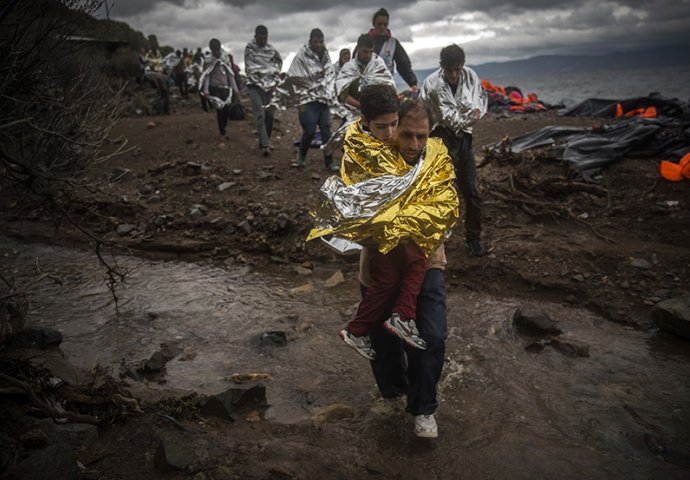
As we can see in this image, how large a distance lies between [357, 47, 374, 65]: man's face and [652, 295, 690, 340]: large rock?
423 centimetres

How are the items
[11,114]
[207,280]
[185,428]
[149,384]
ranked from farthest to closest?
[207,280]
[149,384]
[11,114]
[185,428]

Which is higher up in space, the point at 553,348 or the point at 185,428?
the point at 185,428

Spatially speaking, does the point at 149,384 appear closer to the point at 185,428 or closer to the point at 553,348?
the point at 185,428

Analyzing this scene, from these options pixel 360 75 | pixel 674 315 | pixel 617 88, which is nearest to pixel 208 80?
pixel 360 75

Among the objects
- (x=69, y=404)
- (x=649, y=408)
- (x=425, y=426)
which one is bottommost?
(x=649, y=408)

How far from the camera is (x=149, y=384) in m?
3.07

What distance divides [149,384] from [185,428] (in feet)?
3.13

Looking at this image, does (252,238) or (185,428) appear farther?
(252,238)

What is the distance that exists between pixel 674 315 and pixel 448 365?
1.90 m

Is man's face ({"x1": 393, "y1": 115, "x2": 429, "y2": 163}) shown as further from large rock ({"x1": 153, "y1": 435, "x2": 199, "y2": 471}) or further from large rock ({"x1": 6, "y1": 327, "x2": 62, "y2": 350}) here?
large rock ({"x1": 6, "y1": 327, "x2": 62, "y2": 350})

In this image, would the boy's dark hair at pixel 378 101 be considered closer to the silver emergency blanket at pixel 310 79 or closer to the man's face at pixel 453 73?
the man's face at pixel 453 73

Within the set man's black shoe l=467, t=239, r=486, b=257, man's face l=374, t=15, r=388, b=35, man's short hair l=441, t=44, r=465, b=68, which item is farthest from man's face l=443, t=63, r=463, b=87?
man's face l=374, t=15, r=388, b=35

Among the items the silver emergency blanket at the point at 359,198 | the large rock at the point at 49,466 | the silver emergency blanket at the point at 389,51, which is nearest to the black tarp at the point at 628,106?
the silver emergency blanket at the point at 389,51

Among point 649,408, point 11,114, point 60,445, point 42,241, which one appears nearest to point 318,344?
point 60,445
